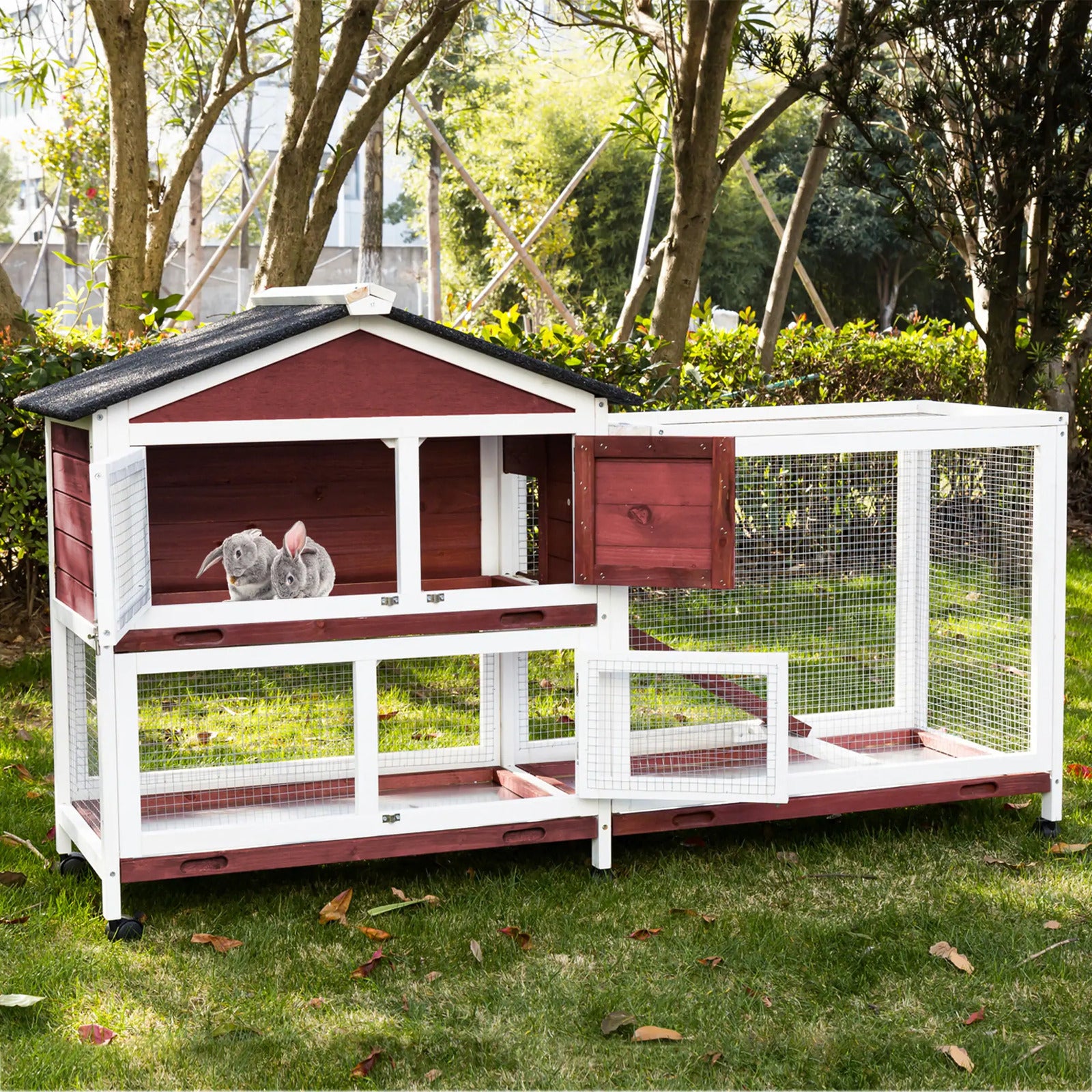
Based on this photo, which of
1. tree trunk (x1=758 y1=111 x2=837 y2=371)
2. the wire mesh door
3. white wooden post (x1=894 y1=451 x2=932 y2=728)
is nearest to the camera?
the wire mesh door

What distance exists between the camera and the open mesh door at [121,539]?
3.36 meters

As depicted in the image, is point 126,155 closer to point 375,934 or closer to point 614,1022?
point 375,934

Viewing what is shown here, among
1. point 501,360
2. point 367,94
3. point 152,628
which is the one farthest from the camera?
point 367,94

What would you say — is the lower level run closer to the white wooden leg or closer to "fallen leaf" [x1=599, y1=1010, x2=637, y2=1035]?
the white wooden leg

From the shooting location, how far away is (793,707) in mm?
5438

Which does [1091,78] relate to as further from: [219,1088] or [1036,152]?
[219,1088]

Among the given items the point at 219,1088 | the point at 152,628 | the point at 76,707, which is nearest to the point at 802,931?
the point at 219,1088

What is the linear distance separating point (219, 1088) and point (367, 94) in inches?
218

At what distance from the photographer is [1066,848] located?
13.9ft

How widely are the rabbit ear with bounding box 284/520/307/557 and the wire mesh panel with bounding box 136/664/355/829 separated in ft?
1.74

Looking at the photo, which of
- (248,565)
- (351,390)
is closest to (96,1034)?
(248,565)

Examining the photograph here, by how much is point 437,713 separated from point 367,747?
151 centimetres

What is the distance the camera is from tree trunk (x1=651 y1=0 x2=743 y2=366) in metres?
6.72

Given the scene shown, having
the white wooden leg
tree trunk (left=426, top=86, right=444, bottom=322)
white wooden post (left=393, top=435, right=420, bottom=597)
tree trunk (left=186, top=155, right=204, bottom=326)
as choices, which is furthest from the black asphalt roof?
tree trunk (left=426, top=86, right=444, bottom=322)
